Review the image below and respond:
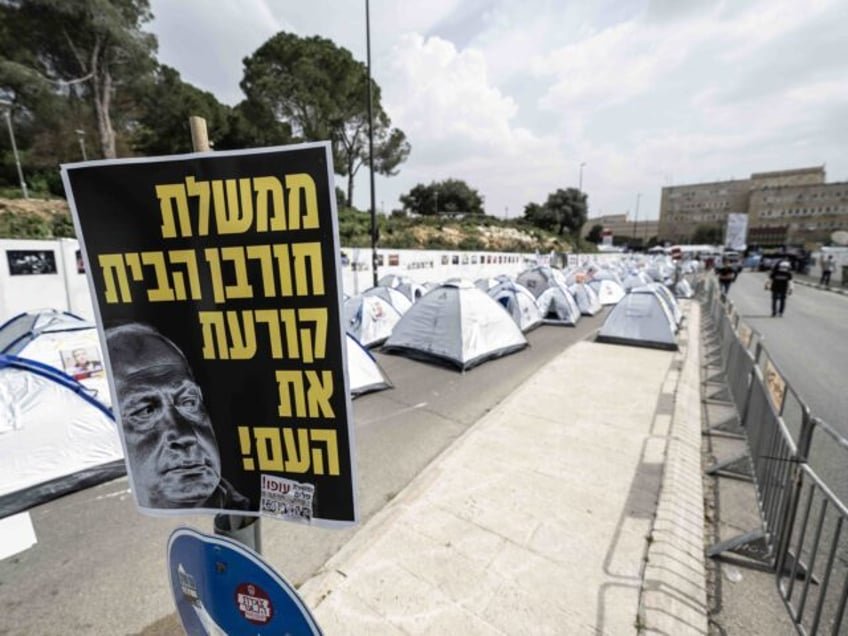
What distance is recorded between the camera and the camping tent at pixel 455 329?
7.74 meters

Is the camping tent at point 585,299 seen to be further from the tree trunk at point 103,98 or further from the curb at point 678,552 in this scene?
the tree trunk at point 103,98

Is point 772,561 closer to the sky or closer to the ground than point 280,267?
closer to the ground

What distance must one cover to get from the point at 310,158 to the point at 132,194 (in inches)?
22.8

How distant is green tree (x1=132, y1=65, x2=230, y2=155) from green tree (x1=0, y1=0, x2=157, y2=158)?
189 centimetres

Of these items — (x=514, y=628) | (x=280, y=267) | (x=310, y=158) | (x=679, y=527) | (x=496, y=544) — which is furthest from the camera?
(x=679, y=527)

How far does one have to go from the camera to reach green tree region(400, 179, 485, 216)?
53.9 meters

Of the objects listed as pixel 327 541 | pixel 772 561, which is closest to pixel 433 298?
pixel 327 541

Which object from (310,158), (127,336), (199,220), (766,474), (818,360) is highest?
(310,158)

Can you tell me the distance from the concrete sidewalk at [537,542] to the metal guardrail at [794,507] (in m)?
0.45

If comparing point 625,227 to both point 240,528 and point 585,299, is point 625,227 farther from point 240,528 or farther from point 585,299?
point 240,528

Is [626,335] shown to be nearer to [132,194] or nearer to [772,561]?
[772,561]

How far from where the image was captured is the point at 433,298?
8.29 m

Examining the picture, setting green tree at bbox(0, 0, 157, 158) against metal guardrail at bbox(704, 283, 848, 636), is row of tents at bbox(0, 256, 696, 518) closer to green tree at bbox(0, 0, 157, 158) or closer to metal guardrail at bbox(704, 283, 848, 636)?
metal guardrail at bbox(704, 283, 848, 636)

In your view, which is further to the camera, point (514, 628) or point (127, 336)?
point (514, 628)
